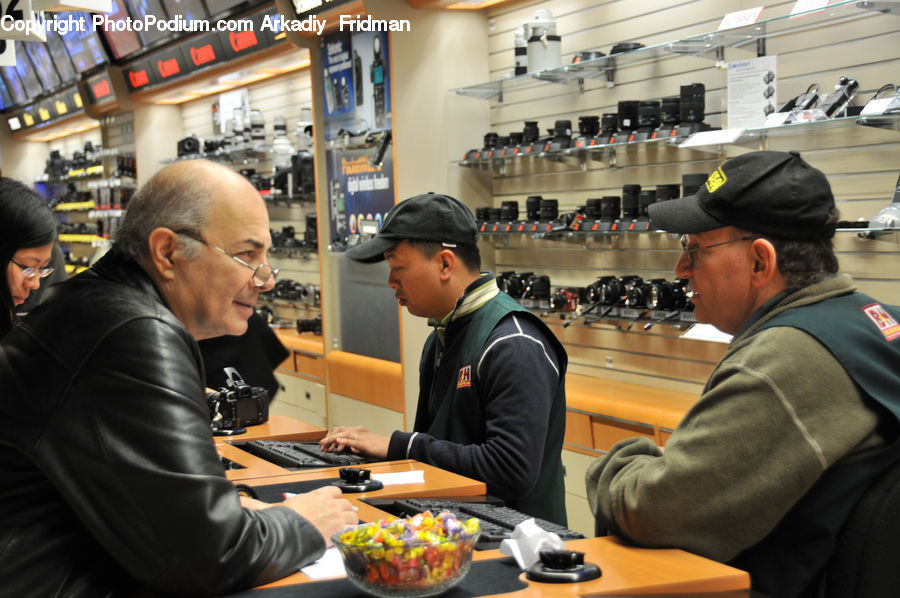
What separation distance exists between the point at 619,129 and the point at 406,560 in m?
3.85

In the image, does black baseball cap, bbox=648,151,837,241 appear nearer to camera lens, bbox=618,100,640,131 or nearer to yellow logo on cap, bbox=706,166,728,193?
yellow logo on cap, bbox=706,166,728,193

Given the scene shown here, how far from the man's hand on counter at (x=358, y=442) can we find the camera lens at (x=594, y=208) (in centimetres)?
244

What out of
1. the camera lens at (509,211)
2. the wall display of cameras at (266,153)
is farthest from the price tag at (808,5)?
the wall display of cameras at (266,153)

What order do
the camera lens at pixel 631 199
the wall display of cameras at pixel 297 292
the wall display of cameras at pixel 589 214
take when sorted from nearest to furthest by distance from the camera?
1. the wall display of cameras at pixel 589 214
2. the camera lens at pixel 631 199
3. the wall display of cameras at pixel 297 292

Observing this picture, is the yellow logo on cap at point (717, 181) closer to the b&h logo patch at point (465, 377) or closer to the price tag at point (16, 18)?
the b&h logo patch at point (465, 377)

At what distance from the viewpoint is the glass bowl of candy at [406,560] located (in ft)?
5.46

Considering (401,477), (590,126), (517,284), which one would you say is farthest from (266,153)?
(401,477)

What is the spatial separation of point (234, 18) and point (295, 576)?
7.02 metres

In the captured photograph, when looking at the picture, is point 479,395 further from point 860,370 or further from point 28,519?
point 28,519

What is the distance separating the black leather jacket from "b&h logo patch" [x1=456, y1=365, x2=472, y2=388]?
1.32 metres

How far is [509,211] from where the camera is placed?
589cm

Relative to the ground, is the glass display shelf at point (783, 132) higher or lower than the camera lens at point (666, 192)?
higher

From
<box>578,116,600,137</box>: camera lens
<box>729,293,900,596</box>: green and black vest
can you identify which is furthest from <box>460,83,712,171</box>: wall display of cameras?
<box>729,293,900,596</box>: green and black vest

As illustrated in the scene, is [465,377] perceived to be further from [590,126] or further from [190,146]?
[190,146]
